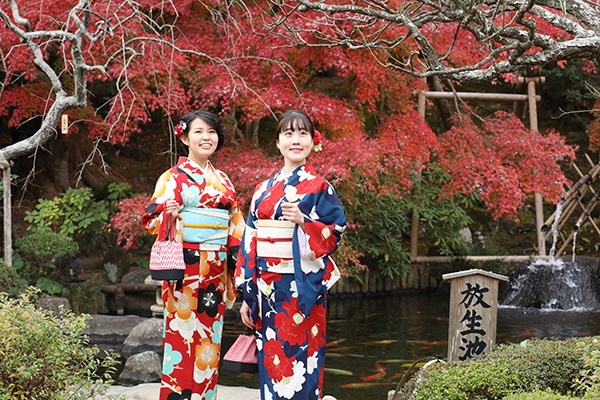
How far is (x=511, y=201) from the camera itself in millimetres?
8055

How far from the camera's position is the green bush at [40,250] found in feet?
26.1

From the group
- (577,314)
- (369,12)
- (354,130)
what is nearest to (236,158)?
(354,130)

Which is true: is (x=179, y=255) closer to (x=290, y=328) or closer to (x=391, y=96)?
(x=290, y=328)

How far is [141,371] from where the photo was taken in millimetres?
5500

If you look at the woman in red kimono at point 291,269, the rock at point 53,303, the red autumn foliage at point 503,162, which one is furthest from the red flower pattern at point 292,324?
the red autumn foliage at point 503,162

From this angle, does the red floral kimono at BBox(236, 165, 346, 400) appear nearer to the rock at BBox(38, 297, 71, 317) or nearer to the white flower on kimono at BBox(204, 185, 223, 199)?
the white flower on kimono at BBox(204, 185, 223, 199)

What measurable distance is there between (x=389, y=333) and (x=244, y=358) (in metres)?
4.93

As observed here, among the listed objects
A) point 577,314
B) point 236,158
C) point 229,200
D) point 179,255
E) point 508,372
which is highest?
point 236,158

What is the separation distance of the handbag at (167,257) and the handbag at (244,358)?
566 millimetres

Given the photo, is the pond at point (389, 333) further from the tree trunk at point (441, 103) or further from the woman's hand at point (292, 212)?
the tree trunk at point (441, 103)

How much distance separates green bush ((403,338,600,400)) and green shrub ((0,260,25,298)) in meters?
4.63

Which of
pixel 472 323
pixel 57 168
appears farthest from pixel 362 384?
pixel 57 168

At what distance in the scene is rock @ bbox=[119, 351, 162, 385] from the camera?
548cm

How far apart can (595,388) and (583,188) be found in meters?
9.48
